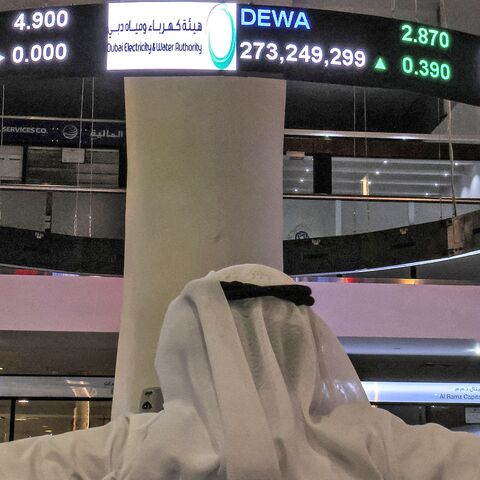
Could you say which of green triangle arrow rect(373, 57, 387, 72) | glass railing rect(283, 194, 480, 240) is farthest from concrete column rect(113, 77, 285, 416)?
glass railing rect(283, 194, 480, 240)

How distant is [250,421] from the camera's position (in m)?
1.48

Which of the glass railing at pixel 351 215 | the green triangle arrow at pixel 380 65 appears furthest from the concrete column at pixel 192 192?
the glass railing at pixel 351 215

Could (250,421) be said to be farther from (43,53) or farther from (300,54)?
(43,53)

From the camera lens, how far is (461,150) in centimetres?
1190

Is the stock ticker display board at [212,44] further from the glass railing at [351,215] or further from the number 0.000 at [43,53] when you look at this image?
the glass railing at [351,215]

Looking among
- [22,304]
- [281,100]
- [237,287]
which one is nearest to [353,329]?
[22,304]

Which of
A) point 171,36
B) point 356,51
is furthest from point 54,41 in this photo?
point 356,51

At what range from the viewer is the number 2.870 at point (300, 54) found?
3.74 m

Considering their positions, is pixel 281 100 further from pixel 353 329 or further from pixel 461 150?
pixel 461 150

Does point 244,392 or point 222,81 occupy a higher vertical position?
point 222,81

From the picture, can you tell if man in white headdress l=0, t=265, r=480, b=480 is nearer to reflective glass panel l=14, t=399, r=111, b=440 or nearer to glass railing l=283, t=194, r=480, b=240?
glass railing l=283, t=194, r=480, b=240

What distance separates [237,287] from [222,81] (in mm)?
2671

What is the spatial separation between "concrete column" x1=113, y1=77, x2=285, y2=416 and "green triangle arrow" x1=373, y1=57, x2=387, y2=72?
648mm

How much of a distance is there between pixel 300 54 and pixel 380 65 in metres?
0.39
